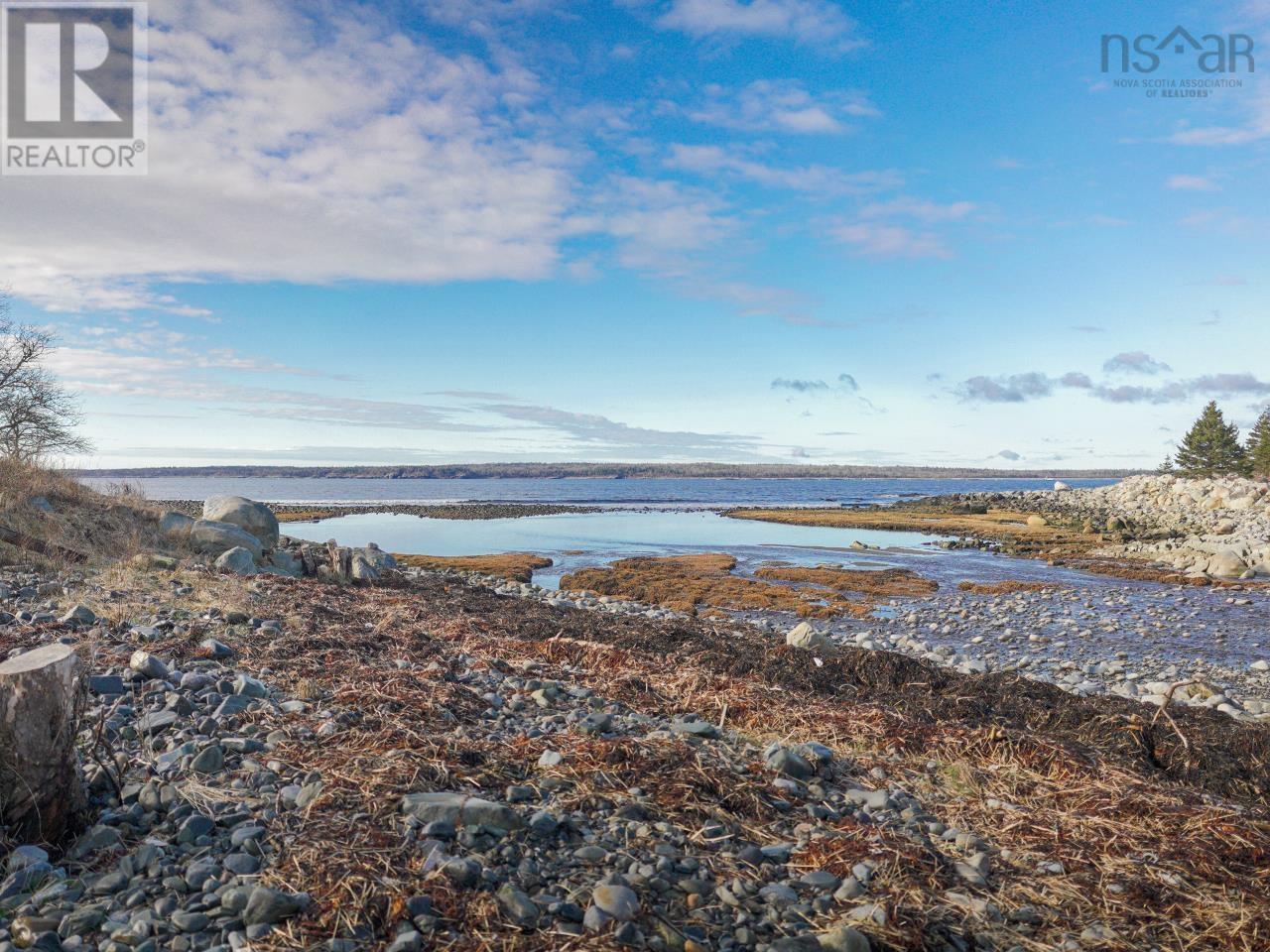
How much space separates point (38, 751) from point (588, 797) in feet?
9.95

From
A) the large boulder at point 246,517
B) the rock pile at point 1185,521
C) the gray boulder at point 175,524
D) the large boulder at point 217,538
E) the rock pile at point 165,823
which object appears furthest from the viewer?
the rock pile at point 1185,521

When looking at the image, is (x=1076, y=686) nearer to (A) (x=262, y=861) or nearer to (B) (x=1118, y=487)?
(A) (x=262, y=861)

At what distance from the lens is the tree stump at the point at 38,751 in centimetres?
378

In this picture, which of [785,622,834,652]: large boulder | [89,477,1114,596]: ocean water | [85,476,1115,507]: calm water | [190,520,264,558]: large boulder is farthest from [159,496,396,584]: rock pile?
[85,476,1115,507]: calm water

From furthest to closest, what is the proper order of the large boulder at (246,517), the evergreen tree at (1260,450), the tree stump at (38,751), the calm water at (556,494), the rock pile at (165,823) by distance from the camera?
1. the calm water at (556,494)
2. the evergreen tree at (1260,450)
3. the large boulder at (246,517)
4. the tree stump at (38,751)
5. the rock pile at (165,823)

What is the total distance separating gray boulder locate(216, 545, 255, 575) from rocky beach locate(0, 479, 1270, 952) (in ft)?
14.3

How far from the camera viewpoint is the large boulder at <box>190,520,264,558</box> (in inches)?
699

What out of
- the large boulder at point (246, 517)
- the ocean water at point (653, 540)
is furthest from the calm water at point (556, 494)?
the large boulder at point (246, 517)

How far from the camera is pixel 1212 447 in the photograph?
74688 mm

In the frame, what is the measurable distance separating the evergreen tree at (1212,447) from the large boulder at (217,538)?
Result: 86.3 m

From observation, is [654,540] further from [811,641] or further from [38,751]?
[38,751]

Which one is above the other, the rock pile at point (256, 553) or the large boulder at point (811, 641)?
the rock pile at point (256, 553)

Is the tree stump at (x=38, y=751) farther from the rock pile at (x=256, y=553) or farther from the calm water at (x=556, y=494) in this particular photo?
the calm water at (x=556, y=494)

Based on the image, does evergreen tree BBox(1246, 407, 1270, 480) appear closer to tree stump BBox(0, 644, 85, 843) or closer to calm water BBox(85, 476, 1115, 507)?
calm water BBox(85, 476, 1115, 507)
